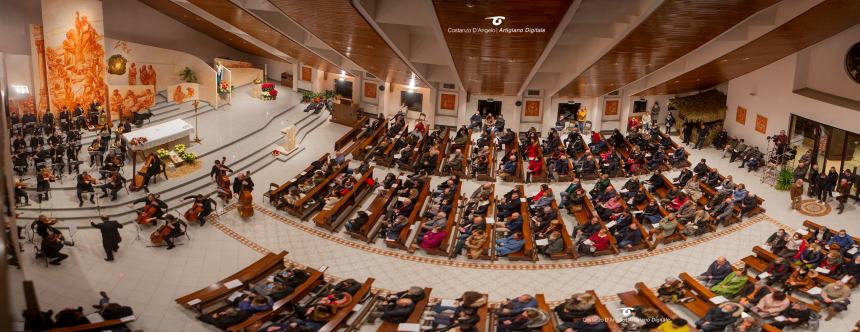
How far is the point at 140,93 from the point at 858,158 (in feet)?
75.5

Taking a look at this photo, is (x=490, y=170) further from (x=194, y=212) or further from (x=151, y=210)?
(x=151, y=210)

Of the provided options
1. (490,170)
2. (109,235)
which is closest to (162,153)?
(109,235)

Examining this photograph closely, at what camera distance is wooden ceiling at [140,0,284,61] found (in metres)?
23.2

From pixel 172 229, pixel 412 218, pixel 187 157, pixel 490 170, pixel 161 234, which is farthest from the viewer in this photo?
pixel 490 170

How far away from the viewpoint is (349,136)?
23.2m

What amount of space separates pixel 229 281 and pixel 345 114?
14.7 meters

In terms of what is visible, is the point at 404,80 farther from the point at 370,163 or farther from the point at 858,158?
the point at 858,158

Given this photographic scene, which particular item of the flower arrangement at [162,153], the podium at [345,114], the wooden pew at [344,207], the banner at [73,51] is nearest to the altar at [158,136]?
the flower arrangement at [162,153]

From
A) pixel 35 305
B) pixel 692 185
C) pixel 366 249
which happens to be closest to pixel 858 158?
pixel 692 185

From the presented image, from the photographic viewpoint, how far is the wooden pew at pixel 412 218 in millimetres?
14406

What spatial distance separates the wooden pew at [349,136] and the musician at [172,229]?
8243 millimetres

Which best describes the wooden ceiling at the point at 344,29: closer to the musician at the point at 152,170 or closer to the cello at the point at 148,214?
the cello at the point at 148,214

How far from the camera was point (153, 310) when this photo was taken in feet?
37.6

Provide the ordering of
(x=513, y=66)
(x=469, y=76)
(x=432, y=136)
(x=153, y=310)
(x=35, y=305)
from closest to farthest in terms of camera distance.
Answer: (x=35, y=305) → (x=153, y=310) → (x=513, y=66) → (x=469, y=76) → (x=432, y=136)
